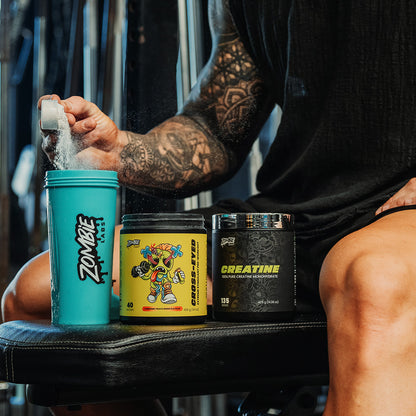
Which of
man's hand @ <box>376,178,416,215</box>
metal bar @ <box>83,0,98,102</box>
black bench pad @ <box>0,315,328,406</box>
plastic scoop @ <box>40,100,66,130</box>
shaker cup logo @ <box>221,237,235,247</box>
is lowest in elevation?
black bench pad @ <box>0,315,328,406</box>

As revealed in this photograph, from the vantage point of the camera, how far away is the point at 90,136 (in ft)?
3.39

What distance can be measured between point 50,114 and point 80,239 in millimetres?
184

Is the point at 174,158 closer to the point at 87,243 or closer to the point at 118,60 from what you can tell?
the point at 87,243

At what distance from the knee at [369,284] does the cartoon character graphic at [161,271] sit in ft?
0.59

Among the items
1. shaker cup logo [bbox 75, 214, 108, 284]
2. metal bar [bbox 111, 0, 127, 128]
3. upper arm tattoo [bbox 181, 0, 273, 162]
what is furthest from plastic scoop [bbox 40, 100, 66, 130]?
metal bar [bbox 111, 0, 127, 128]

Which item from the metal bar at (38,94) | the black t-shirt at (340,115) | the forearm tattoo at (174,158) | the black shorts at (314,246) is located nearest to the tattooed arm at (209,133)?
the forearm tattoo at (174,158)

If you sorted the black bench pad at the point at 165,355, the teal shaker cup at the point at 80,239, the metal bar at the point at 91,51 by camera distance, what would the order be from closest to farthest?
the black bench pad at the point at 165,355, the teal shaker cup at the point at 80,239, the metal bar at the point at 91,51

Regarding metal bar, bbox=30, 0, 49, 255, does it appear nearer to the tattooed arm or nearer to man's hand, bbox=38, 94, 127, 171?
the tattooed arm

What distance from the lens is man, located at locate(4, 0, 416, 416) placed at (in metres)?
0.69

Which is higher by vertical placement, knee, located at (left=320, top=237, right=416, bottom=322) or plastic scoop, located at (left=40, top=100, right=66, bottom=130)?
plastic scoop, located at (left=40, top=100, right=66, bottom=130)

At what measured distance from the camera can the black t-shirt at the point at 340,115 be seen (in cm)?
104

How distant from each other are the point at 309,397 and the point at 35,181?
A: 60.5 inches

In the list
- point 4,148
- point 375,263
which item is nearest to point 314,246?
point 375,263

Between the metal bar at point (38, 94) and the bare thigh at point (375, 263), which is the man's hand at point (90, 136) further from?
the metal bar at point (38, 94)
